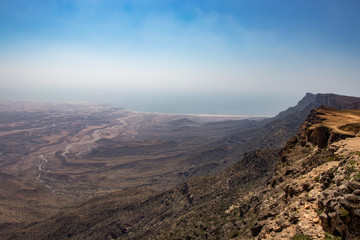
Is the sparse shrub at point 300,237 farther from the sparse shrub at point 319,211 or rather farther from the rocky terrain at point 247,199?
the sparse shrub at point 319,211

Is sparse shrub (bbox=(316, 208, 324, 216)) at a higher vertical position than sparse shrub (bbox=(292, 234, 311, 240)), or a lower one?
higher

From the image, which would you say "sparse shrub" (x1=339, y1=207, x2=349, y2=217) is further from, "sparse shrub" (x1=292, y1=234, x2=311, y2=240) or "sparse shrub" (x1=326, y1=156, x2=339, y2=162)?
"sparse shrub" (x1=326, y1=156, x2=339, y2=162)

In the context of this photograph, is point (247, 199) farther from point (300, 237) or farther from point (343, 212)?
point (343, 212)

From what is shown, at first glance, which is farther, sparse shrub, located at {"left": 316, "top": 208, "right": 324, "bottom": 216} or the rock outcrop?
sparse shrub, located at {"left": 316, "top": 208, "right": 324, "bottom": 216}

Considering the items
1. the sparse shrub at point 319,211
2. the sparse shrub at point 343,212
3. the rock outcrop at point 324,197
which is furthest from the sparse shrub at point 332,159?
the sparse shrub at point 343,212

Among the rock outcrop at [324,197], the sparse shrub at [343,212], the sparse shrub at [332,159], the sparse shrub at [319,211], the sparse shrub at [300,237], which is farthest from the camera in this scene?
the sparse shrub at [332,159]

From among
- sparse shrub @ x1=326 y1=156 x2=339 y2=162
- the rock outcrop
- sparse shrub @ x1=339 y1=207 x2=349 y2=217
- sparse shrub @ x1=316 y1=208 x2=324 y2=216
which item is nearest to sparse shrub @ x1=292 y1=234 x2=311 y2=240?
the rock outcrop

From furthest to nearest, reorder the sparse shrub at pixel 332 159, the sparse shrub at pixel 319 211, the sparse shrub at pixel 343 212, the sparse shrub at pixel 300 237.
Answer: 1. the sparse shrub at pixel 332 159
2. the sparse shrub at pixel 319 211
3. the sparse shrub at pixel 300 237
4. the sparse shrub at pixel 343 212

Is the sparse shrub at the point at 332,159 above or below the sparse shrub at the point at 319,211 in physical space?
above
